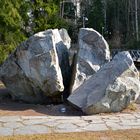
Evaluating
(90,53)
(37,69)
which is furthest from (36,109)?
(90,53)

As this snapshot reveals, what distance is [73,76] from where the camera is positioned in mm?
11016

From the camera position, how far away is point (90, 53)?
36.8 feet

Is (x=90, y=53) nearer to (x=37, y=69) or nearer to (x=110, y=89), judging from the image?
(x=37, y=69)

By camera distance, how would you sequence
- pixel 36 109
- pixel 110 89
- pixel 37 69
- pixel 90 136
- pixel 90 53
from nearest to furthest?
pixel 90 136 → pixel 110 89 → pixel 36 109 → pixel 37 69 → pixel 90 53

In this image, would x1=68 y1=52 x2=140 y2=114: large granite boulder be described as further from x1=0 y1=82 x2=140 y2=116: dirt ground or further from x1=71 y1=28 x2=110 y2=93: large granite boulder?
x1=71 y1=28 x2=110 y2=93: large granite boulder

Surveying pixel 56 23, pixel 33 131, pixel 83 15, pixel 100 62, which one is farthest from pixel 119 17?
pixel 33 131

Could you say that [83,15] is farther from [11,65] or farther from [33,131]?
[33,131]

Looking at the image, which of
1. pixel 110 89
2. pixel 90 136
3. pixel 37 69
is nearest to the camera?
pixel 90 136

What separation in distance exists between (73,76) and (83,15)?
1476 inches

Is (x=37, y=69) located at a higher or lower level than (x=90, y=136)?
higher

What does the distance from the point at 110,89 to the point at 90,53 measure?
1.96 meters

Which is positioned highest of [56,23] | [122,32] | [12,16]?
[12,16]

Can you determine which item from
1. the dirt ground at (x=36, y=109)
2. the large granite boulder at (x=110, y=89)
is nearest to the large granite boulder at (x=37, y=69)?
the dirt ground at (x=36, y=109)

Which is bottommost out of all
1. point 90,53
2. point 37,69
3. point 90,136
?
point 90,136
